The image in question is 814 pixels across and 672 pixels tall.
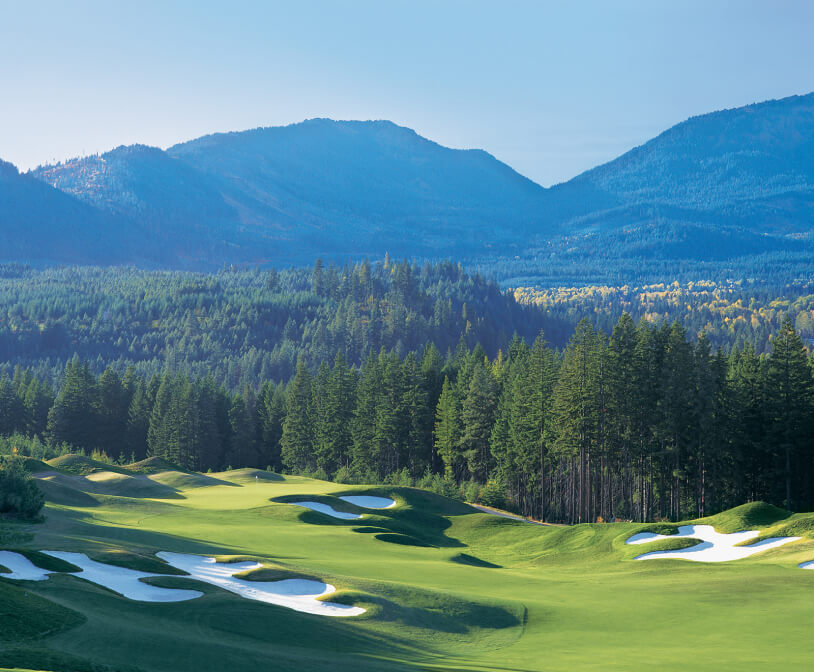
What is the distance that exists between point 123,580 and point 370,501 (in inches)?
1464

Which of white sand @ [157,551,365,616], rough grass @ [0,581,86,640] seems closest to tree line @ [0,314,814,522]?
white sand @ [157,551,365,616]

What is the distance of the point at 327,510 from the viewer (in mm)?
58156

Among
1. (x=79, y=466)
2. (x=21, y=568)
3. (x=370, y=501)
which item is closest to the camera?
(x=21, y=568)

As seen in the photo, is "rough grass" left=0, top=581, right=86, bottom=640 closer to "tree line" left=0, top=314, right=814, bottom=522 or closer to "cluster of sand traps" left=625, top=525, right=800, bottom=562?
"cluster of sand traps" left=625, top=525, right=800, bottom=562

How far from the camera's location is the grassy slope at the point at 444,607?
21531mm

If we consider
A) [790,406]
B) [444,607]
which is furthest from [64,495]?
[790,406]

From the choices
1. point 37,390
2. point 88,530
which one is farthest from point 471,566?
point 37,390

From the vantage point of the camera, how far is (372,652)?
75.9ft

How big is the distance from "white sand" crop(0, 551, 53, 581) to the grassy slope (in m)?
0.82

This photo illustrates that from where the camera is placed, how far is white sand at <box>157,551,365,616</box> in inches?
1080

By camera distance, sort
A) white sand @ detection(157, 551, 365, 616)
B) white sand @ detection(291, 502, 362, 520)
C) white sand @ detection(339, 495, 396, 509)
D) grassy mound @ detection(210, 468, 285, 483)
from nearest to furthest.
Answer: white sand @ detection(157, 551, 365, 616) → white sand @ detection(291, 502, 362, 520) → white sand @ detection(339, 495, 396, 509) → grassy mound @ detection(210, 468, 285, 483)

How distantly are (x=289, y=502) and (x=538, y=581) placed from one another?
26460mm

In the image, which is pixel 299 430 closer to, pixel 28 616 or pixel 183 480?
pixel 183 480

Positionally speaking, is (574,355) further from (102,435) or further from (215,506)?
(102,435)
